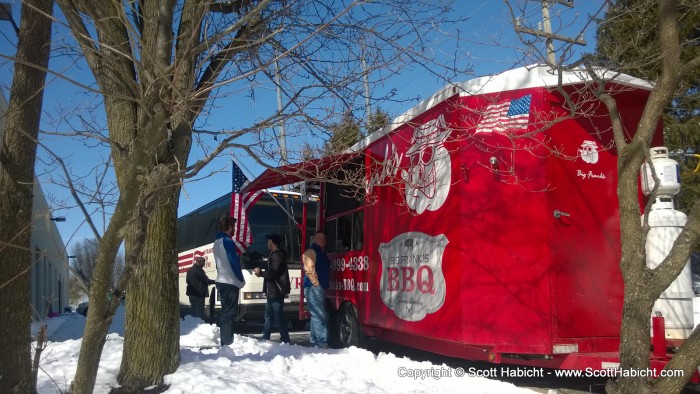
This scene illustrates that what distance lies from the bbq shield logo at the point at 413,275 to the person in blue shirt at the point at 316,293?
3.89 feet

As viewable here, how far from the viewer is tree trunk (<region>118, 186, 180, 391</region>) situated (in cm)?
513

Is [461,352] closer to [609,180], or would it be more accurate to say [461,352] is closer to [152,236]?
[609,180]

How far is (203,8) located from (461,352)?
417 cm

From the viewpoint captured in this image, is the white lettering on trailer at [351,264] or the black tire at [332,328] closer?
the white lettering on trailer at [351,264]

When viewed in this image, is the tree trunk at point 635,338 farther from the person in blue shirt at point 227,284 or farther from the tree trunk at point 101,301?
the person in blue shirt at point 227,284

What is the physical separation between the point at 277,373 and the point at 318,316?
2.68 m

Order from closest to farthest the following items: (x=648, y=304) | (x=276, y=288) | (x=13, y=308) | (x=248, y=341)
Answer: (x=648, y=304)
(x=13, y=308)
(x=248, y=341)
(x=276, y=288)

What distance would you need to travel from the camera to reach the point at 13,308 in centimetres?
475

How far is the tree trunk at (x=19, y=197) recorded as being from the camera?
15.4ft

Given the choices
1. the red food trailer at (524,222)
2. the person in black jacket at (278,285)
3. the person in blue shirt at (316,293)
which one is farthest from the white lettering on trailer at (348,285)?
the red food trailer at (524,222)

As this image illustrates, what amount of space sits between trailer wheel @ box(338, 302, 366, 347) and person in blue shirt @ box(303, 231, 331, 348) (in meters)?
0.43

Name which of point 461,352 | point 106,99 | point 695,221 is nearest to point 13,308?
point 106,99

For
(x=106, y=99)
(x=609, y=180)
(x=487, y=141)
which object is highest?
(x=106, y=99)

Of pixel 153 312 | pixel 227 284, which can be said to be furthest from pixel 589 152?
pixel 227 284
